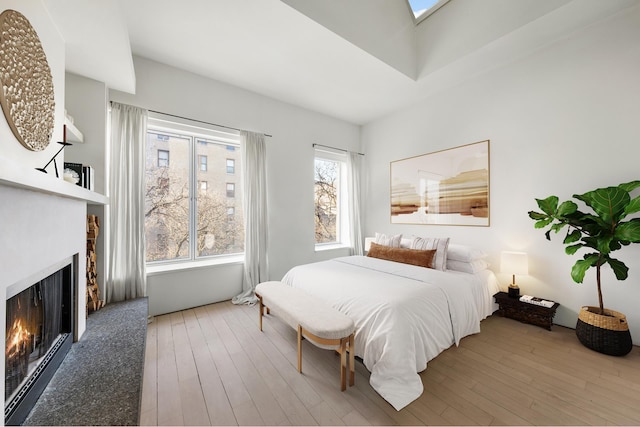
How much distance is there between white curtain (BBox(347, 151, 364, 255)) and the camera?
444 cm

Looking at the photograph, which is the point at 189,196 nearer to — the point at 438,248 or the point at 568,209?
the point at 438,248

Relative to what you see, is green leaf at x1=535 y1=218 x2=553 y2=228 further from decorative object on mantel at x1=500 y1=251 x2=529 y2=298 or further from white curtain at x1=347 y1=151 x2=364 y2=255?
white curtain at x1=347 y1=151 x2=364 y2=255

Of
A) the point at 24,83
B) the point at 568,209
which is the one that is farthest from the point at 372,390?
the point at 24,83

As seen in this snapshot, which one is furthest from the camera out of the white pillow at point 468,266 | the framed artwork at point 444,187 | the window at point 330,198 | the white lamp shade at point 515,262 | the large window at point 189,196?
the window at point 330,198

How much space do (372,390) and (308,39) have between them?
3.11 meters

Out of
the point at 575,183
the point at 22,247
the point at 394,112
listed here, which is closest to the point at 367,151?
the point at 394,112

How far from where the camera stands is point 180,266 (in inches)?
116

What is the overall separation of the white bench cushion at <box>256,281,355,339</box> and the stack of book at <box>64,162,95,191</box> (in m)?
1.79

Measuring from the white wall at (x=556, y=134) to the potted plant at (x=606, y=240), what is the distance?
34 centimetres

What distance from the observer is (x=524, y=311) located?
257cm

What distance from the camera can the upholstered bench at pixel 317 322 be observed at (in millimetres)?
1599

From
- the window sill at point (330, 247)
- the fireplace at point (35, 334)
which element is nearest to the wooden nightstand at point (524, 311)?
the window sill at point (330, 247)

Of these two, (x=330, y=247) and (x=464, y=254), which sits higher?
(x=464, y=254)

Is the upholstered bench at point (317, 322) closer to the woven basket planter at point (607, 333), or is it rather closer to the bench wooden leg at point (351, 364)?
the bench wooden leg at point (351, 364)
